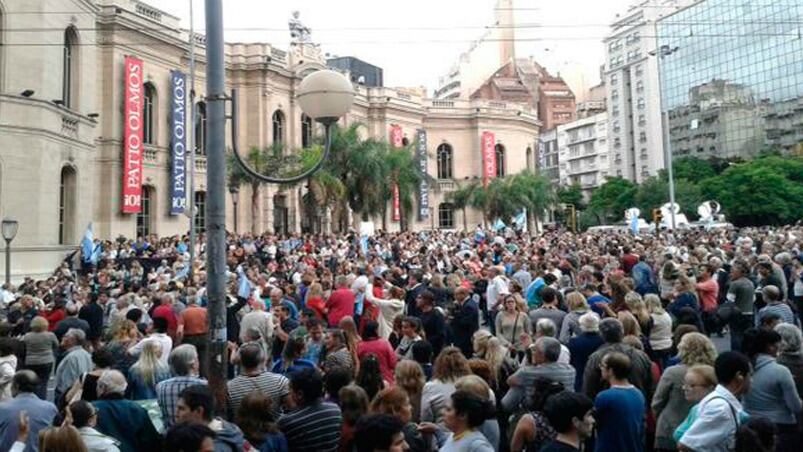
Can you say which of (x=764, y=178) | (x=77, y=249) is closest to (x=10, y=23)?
(x=77, y=249)

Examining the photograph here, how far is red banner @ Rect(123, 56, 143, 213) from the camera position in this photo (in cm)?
3178

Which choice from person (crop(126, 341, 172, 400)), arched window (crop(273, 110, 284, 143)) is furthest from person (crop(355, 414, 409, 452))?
arched window (crop(273, 110, 284, 143))

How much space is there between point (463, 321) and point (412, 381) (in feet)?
13.6

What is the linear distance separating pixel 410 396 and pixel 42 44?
71.5 ft

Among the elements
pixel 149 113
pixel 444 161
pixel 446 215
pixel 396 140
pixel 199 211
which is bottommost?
pixel 199 211

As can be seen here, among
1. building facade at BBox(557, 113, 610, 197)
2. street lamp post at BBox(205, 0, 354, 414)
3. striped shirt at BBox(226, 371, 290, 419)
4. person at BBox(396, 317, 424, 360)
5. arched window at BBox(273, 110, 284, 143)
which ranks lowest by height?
striped shirt at BBox(226, 371, 290, 419)

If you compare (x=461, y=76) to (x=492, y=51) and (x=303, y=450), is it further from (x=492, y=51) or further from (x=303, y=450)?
(x=303, y=450)

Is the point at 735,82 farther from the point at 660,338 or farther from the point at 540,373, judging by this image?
the point at 540,373

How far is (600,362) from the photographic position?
235 inches

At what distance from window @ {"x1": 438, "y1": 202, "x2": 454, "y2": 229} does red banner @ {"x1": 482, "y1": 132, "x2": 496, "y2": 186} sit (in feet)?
13.2

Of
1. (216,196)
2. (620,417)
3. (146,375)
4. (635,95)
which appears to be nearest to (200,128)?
(146,375)

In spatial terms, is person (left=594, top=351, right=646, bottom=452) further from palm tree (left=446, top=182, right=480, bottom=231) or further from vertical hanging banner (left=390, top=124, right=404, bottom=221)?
palm tree (left=446, top=182, right=480, bottom=231)

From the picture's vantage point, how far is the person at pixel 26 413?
5.15m

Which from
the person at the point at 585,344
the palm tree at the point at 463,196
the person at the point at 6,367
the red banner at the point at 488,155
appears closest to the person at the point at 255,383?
the person at the point at 6,367
